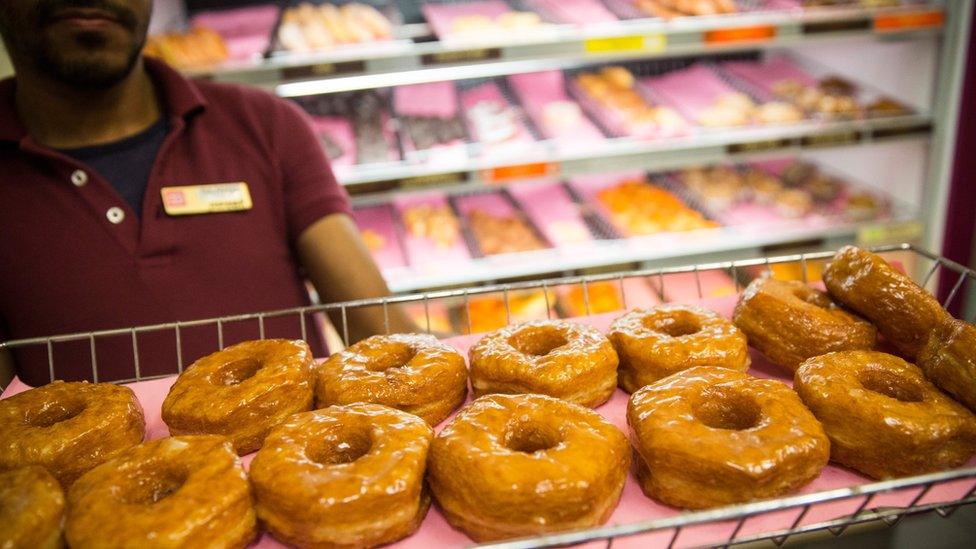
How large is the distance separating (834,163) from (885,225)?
0.68 m

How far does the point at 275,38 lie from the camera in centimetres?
352

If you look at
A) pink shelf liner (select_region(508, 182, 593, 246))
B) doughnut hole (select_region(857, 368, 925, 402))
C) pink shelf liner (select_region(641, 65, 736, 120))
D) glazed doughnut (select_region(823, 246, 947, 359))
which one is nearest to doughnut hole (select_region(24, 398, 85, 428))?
doughnut hole (select_region(857, 368, 925, 402))

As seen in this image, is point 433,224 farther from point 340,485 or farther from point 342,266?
point 340,485

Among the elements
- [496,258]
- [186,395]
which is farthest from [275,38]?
[186,395]

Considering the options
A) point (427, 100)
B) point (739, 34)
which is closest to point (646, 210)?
point (739, 34)

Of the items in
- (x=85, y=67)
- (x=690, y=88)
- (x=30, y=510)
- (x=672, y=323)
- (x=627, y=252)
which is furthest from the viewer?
(x=690, y=88)

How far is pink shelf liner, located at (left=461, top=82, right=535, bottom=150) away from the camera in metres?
3.73

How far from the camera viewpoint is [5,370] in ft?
5.48

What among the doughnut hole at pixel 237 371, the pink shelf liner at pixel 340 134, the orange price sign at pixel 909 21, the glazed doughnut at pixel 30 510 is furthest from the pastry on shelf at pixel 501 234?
the glazed doughnut at pixel 30 510

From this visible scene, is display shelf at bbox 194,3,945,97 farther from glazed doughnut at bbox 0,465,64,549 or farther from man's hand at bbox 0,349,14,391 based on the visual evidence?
glazed doughnut at bbox 0,465,64,549

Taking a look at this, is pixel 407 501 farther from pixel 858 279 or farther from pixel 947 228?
pixel 947 228

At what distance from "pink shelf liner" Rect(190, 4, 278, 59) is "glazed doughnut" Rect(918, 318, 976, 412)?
3014 millimetres

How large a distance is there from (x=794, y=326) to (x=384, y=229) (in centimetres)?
278

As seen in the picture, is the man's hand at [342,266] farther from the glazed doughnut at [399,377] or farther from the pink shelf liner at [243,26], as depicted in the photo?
the pink shelf liner at [243,26]
